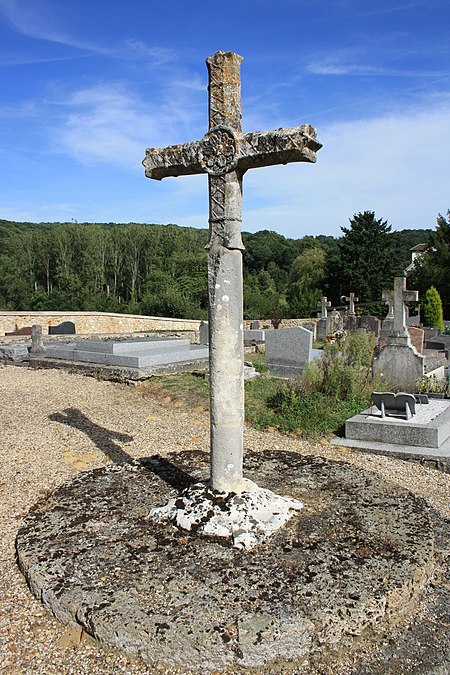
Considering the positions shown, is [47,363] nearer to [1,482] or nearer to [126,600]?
[1,482]

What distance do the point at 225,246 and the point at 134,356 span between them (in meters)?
8.51

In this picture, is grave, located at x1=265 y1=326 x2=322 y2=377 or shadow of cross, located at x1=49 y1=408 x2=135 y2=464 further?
grave, located at x1=265 y1=326 x2=322 y2=377

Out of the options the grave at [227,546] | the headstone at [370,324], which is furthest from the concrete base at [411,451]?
the headstone at [370,324]

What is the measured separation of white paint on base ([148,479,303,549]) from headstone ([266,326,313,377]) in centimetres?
785

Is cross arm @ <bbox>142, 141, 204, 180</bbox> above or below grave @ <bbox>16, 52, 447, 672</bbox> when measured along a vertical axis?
above

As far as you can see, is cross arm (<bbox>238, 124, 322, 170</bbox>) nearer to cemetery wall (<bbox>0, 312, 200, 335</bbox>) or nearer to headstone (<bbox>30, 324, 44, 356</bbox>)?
headstone (<bbox>30, 324, 44, 356</bbox>)

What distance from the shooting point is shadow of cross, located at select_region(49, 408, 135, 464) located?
6799mm

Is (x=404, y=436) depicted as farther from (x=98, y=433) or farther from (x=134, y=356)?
(x=134, y=356)

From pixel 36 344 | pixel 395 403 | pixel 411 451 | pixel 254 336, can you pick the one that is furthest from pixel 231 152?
pixel 254 336

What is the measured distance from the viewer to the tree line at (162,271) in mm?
33656

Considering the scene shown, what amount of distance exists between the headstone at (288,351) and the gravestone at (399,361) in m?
1.66

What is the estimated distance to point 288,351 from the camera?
12305 mm

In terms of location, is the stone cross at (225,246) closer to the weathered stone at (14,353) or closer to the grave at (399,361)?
the grave at (399,361)

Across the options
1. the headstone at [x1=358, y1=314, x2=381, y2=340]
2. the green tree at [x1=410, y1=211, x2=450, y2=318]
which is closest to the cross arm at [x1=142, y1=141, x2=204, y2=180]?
the headstone at [x1=358, y1=314, x2=381, y2=340]
